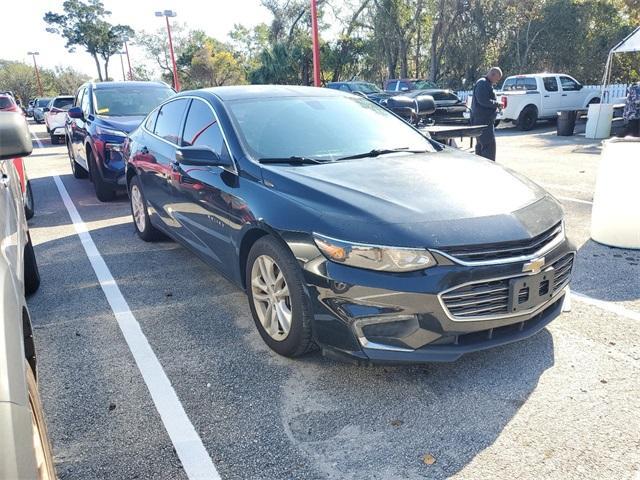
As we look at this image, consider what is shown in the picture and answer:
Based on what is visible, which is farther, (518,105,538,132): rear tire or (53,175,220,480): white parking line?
(518,105,538,132): rear tire

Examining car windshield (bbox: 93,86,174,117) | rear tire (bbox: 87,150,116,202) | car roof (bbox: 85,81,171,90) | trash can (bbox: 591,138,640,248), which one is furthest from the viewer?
car roof (bbox: 85,81,171,90)

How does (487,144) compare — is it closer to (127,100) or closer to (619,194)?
(619,194)

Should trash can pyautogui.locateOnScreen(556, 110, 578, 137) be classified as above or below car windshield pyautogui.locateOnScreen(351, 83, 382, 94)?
below

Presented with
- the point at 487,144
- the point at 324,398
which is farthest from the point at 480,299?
the point at 487,144

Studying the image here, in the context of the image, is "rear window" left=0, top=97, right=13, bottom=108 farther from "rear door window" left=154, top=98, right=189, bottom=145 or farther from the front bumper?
the front bumper

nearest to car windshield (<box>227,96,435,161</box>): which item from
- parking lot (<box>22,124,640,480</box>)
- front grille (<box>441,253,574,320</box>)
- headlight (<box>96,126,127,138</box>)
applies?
parking lot (<box>22,124,640,480</box>)

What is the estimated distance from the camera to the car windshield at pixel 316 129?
376 centimetres

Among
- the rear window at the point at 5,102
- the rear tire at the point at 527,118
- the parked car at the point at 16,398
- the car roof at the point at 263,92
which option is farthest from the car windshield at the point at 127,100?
the rear tire at the point at 527,118

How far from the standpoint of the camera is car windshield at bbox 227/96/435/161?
3760 mm

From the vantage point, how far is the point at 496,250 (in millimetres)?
2736

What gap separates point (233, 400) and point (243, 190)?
1310 mm

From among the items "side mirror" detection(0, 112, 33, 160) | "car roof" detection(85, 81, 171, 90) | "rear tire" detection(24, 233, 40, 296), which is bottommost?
"rear tire" detection(24, 233, 40, 296)

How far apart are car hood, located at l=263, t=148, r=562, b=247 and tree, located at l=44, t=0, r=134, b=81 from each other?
6104cm

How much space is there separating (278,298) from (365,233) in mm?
779
